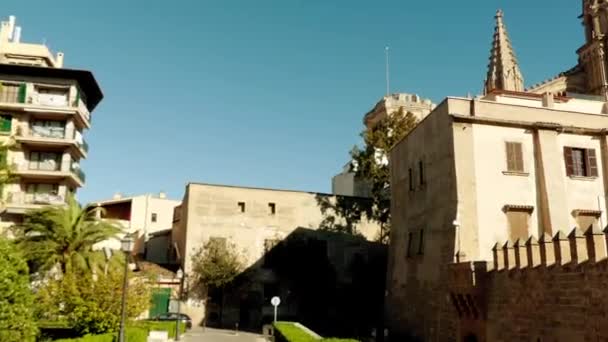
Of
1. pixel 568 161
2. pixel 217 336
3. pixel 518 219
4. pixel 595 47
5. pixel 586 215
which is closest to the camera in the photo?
pixel 518 219

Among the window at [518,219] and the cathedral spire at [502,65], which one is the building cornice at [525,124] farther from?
the cathedral spire at [502,65]

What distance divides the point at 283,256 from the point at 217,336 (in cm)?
990

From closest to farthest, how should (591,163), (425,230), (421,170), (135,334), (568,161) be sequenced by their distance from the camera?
(135,334) < (568,161) < (591,163) < (425,230) < (421,170)

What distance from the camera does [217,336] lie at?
101 feet

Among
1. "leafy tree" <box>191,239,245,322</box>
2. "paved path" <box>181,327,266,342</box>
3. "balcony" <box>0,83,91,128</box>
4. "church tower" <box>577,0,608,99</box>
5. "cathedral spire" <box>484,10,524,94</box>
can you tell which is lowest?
"paved path" <box>181,327,266,342</box>

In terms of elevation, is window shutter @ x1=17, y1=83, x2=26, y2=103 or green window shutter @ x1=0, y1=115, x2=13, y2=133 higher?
window shutter @ x1=17, y1=83, x2=26, y2=103

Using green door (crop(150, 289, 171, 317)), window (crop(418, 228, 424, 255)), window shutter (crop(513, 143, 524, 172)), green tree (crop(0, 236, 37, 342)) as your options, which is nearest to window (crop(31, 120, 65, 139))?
green door (crop(150, 289, 171, 317))

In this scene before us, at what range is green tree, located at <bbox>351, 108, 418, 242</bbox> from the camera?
40.4 m

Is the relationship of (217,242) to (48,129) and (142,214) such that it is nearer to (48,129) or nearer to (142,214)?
(48,129)

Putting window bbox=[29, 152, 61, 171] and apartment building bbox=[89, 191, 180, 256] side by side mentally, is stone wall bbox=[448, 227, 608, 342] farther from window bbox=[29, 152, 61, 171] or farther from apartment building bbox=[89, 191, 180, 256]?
apartment building bbox=[89, 191, 180, 256]

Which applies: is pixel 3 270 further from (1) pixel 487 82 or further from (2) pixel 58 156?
(1) pixel 487 82

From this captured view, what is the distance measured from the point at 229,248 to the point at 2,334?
22152mm

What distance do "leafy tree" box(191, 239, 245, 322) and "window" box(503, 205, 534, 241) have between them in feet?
66.8

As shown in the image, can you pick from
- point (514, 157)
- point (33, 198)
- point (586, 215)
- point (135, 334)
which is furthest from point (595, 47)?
point (33, 198)
